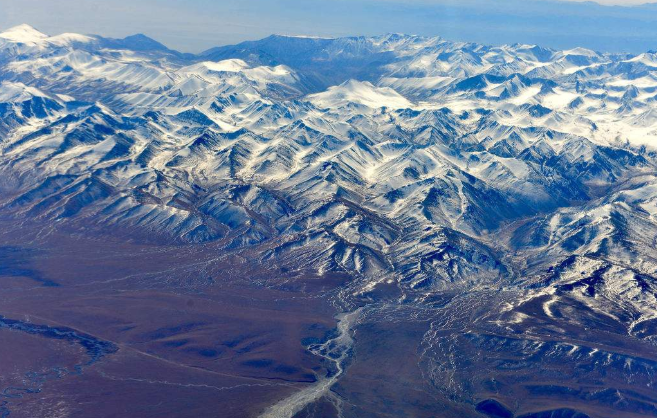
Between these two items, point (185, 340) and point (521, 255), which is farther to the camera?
point (521, 255)

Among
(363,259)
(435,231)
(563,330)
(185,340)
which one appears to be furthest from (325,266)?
(563,330)

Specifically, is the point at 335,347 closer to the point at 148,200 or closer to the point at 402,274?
the point at 402,274

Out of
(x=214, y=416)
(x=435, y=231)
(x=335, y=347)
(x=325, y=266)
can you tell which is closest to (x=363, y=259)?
(x=325, y=266)

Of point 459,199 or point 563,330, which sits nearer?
point 563,330

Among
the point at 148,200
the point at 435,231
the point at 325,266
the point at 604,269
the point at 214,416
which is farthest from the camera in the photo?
the point at 148,200

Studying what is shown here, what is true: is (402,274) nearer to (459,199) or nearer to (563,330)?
(563,330)

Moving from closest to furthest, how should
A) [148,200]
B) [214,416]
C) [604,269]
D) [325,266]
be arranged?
[214,416]
[604,269]
[325,266]
[148,200]

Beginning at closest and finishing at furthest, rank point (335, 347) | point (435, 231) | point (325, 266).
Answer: point (335, 347), point (325, 266), point (435, 231)

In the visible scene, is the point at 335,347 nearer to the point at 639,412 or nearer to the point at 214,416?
the point at 214,416
